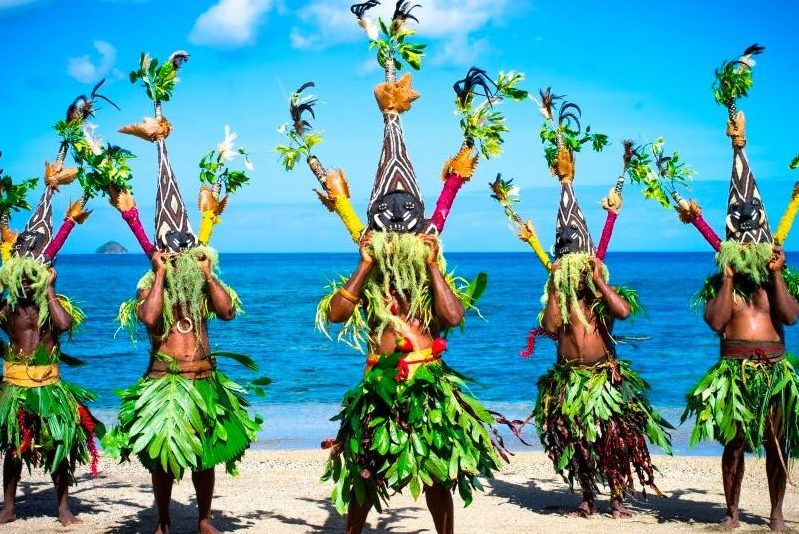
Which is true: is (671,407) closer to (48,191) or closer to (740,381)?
(740,381)

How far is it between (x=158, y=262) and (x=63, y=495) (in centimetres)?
200

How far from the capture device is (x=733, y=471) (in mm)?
6332

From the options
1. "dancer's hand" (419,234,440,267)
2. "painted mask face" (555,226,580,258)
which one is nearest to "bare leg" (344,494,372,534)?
"dancer's hand" (419,234,440,267)

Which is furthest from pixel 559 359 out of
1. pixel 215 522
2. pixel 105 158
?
pixel 105 158

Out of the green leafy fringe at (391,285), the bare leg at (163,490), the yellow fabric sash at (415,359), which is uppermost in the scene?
the green leafy fringe at (391,285)

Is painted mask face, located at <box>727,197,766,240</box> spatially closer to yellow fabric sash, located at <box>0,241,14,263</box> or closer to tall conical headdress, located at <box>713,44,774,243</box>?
tall conical headdress, located at <box>713,44,774,243</box>

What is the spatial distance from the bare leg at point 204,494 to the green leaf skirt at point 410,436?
1156 mm

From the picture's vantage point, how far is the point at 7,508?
678 cm

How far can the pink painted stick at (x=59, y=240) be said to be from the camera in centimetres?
678

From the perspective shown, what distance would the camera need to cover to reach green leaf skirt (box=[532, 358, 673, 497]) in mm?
6703

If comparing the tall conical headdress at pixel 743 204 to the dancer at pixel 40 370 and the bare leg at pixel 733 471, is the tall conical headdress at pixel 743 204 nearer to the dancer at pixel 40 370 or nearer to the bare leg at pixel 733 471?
the bare leg at pixel 733 471

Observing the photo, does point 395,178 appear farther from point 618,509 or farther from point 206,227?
point 618,509

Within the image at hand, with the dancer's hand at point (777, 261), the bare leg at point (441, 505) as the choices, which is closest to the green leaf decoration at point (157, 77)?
the bare leg at point (441, 505)

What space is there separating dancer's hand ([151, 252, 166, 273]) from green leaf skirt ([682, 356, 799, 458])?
3387mm
